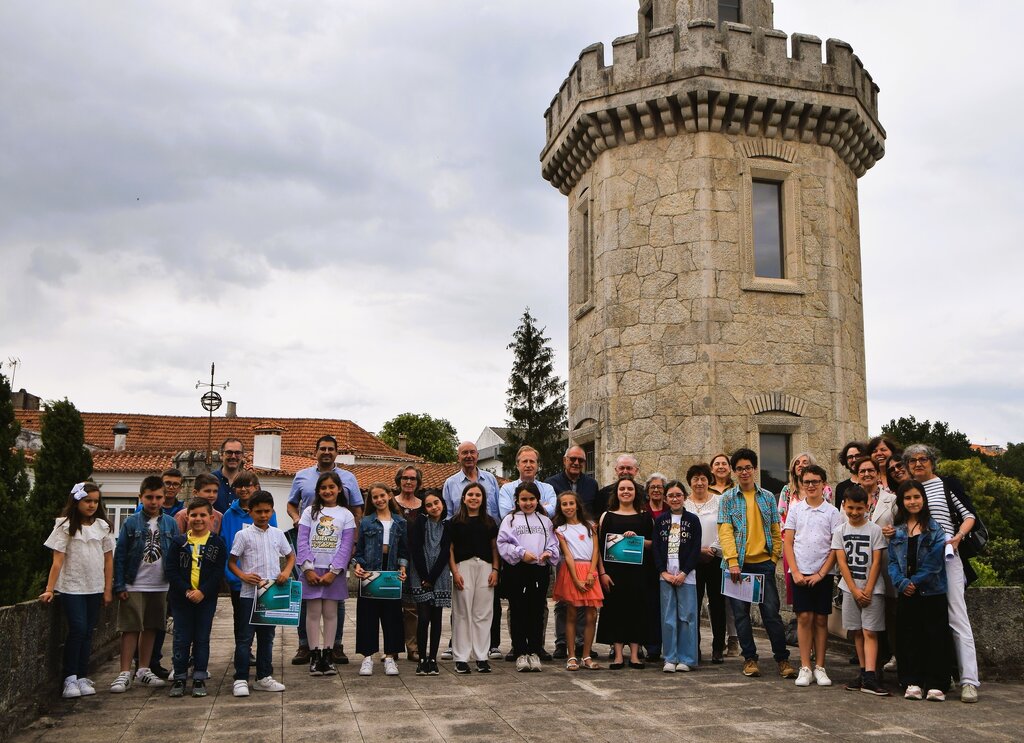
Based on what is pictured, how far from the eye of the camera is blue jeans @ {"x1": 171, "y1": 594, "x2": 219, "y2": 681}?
20.7 ft

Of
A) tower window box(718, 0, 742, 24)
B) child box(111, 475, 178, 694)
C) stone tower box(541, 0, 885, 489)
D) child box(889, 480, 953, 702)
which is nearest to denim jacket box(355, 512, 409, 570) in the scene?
child box(111, 475, 178, 694)

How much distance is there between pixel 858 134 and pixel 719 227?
2858 millimetres

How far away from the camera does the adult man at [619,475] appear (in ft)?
26.2

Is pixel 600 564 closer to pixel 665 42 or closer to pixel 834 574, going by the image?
pixel 834 574

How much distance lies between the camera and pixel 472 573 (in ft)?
24.3

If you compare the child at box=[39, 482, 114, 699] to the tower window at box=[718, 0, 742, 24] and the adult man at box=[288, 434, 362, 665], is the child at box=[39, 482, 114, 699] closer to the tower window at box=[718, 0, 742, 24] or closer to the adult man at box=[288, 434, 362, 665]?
the adult man at box=[288, 434, 362, 665]

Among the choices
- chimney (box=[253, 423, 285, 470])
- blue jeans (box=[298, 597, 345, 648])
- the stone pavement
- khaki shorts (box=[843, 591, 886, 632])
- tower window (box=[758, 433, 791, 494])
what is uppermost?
chimney (box=[253, 423, 285, 470])

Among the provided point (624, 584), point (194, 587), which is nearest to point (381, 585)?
point (194, 587)

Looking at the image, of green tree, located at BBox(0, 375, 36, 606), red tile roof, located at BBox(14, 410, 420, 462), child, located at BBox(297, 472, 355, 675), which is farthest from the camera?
red tile roof, located at BBox(14, 410, 420, 462)

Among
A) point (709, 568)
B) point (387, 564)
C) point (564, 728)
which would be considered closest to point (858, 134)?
point (709, 568)

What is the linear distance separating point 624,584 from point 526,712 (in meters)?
2.19

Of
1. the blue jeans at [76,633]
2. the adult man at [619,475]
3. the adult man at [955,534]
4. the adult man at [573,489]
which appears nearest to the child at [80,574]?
the blue jeans at [76,633]

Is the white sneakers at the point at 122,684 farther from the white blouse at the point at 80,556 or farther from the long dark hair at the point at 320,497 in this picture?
the long dark hair at the point at 320,497

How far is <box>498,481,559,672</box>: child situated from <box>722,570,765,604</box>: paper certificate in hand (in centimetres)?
145
